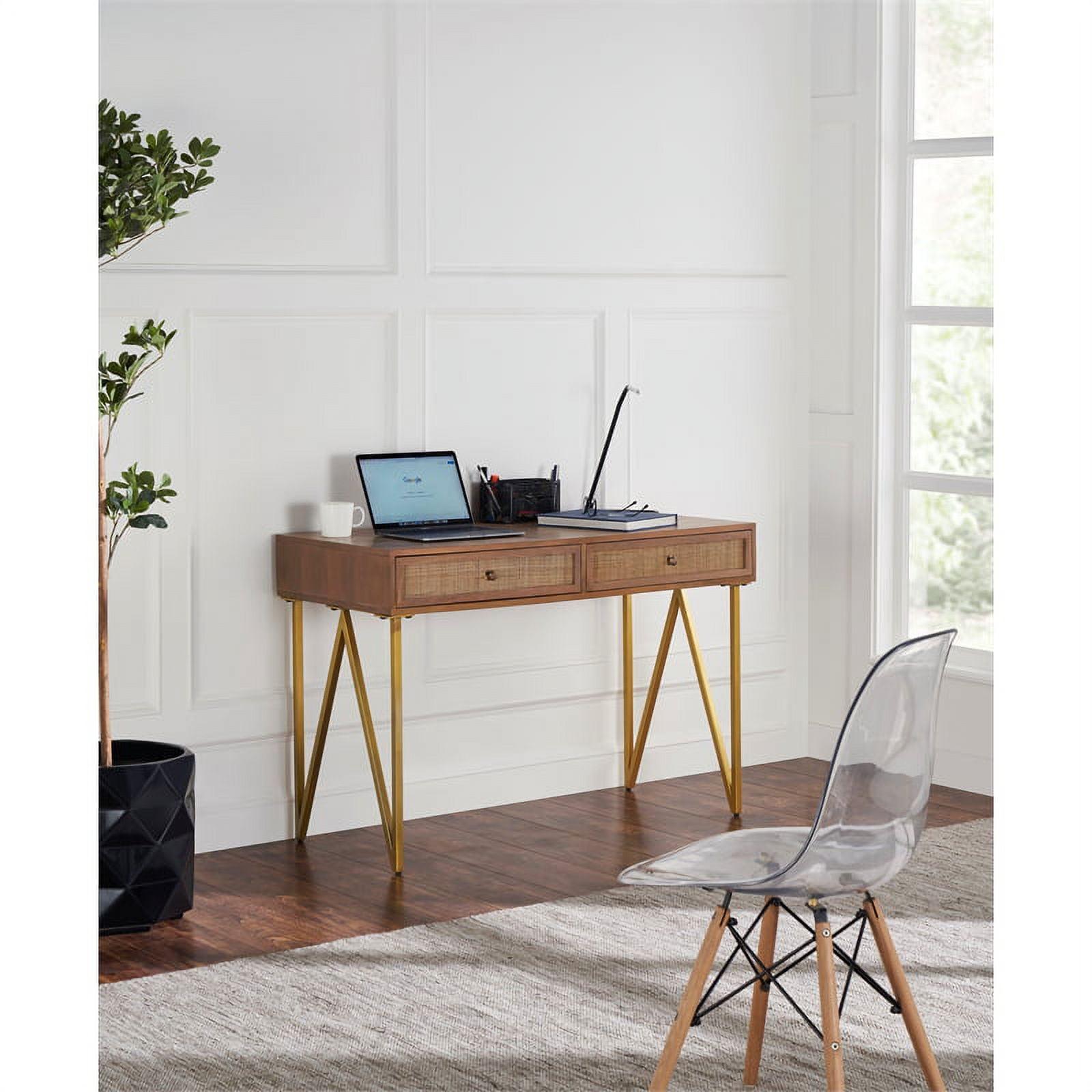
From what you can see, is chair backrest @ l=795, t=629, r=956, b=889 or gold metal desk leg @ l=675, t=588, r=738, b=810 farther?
gold metal desk leg @ l=675, t=588, r=738, b=810

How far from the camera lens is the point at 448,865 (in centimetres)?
417

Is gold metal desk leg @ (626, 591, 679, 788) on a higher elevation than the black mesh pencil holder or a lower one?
lower

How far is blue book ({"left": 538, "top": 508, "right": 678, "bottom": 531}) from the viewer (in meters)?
4.47

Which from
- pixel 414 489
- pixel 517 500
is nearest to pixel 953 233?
pixel 517 500

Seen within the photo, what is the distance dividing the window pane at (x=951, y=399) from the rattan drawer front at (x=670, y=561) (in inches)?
32.5

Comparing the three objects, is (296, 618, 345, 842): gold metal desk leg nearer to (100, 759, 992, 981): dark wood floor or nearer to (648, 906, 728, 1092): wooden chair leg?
(100, 759, 992, 981): dark wood floor

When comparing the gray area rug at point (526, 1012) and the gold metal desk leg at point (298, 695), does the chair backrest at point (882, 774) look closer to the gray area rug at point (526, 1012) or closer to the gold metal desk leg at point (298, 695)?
the gray area rug at point (526, 1012)

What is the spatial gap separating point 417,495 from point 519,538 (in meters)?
0.35

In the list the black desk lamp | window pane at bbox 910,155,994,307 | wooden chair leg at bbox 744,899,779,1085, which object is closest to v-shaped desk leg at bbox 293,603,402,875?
the black desk lamp

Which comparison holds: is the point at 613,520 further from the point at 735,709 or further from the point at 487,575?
Result: the point at 735,709

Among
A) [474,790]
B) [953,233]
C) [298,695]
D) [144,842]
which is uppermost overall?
[953,233]

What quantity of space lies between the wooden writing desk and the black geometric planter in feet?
1.90

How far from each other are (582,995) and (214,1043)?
0.72m

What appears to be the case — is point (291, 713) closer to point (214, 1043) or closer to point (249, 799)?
point (249, 799)
